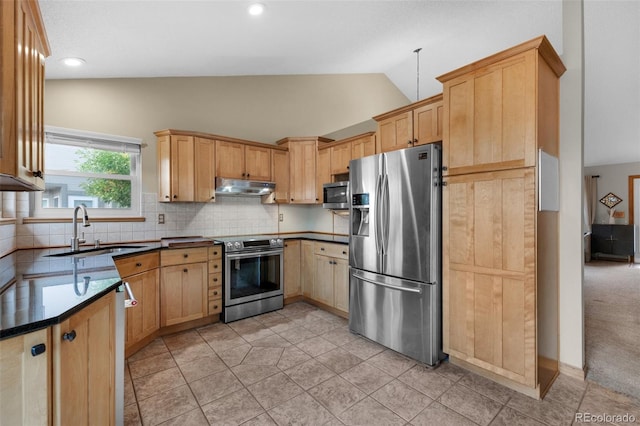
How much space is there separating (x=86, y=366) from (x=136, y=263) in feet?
5.38

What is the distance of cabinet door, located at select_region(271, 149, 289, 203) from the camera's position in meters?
4.24

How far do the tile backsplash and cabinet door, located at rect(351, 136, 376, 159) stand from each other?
1009mm

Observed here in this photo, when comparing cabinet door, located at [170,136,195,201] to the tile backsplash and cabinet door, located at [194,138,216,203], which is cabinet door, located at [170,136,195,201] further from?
the tile backsplash

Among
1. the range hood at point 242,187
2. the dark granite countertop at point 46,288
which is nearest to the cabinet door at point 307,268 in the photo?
the range hood at point 242,187

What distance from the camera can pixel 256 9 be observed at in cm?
233

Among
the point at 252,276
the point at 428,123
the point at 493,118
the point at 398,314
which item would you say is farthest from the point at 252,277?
the point at 493,118

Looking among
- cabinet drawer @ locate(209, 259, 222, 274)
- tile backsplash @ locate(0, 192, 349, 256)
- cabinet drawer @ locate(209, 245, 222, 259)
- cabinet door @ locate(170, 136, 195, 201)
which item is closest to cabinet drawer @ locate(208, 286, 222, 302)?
cabinet drawer @ locate(209, 259, 222, 274)

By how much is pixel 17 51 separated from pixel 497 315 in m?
3.08

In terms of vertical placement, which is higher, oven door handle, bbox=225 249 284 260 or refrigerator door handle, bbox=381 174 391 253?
refrigerator door handle, bbox=381 174 391 253

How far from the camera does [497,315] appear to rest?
211 centimetres

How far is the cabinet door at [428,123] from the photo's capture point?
2.67 m

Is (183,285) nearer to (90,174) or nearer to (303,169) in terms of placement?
(90,174)

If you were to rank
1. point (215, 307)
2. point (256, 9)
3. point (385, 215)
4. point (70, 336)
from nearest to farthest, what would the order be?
point (70, 336), point (256, 9), point (385, 215), point (215, 307)

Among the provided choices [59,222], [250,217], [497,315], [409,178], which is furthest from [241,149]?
[497,315]
